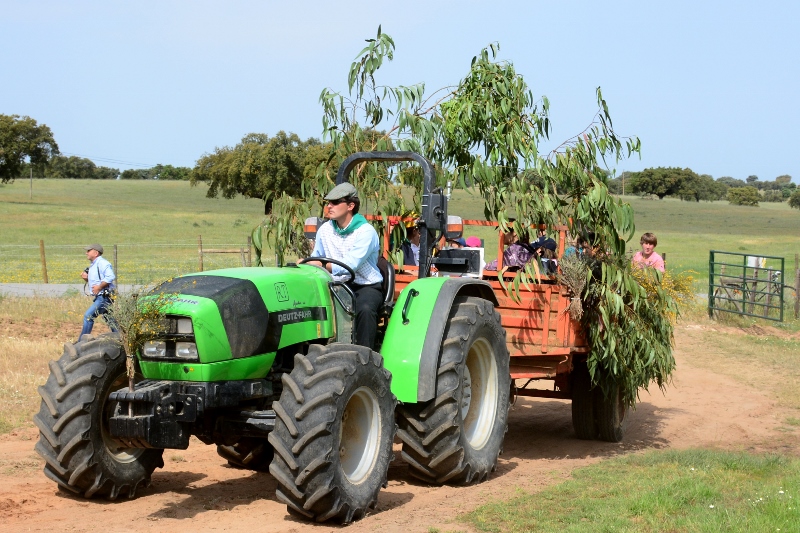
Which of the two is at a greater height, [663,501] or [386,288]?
[386,288]

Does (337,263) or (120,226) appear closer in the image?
(337,263)

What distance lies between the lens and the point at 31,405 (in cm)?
1069

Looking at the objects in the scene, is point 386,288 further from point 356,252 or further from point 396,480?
point 396,480

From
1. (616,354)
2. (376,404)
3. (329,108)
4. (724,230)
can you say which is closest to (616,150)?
(616,354)

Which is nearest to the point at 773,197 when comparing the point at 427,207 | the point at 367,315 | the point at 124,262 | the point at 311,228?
the point at 124,262

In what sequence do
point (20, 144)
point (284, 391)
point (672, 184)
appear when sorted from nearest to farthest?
1. point (284, 391)
2. point (20, 144)
3. point (672, 184)

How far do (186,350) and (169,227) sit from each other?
4444 centimetres

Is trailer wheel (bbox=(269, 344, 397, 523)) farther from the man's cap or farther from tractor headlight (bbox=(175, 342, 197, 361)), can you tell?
the man's cap

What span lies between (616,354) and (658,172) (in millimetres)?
85218

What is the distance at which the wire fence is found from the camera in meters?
25.8

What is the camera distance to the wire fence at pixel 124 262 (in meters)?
25.8

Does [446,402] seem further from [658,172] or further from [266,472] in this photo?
[658,172]

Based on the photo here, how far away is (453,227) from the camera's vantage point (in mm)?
7680

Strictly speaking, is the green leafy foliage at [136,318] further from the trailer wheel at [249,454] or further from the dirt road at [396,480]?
the trailer wheel at [249,454]
